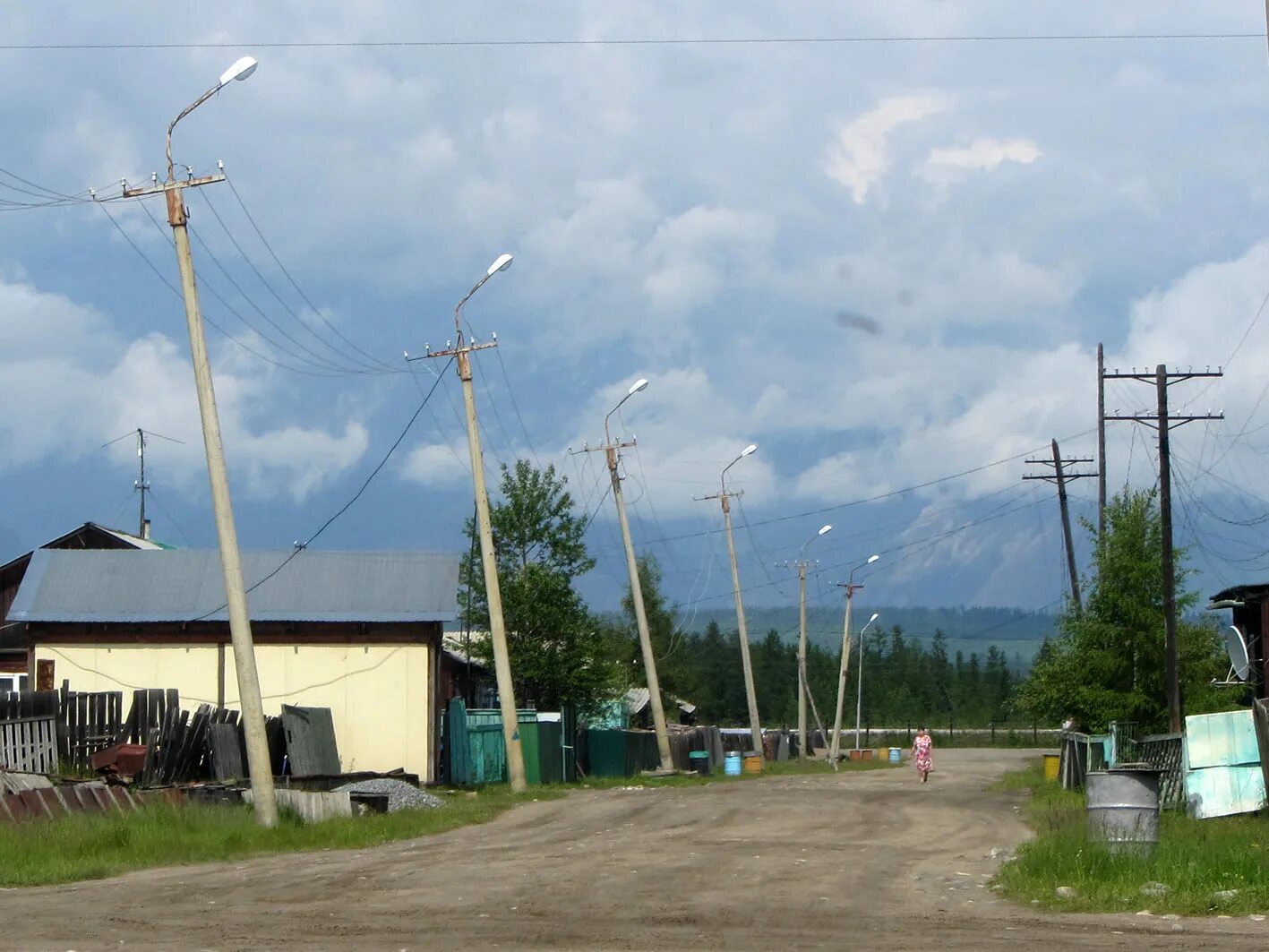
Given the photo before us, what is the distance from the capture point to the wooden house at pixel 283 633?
3412cm

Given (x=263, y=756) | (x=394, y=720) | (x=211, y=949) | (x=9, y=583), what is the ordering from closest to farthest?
(x=211, y=949)
(x=263, y=756)
(x=394, y=720)
(x=9, y=583)

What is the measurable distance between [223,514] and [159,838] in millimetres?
4497

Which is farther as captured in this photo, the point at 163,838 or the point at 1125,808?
the point at 163,838

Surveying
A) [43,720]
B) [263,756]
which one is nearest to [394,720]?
[43,720]

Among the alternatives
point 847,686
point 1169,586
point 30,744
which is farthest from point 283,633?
point 847,686

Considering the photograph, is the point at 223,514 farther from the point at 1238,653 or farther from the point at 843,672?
the point at 843,672

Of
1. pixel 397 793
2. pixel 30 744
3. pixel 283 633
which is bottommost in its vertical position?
pixel 397 793

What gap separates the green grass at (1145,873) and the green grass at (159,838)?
852cm

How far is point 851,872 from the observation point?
611 inches

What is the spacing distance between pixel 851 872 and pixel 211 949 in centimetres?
723

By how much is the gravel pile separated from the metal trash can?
1153 centimetres

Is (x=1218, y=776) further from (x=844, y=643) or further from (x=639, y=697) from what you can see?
(x=639, y=697)

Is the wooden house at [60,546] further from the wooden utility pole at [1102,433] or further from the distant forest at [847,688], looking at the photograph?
the distant forest at [847,688]

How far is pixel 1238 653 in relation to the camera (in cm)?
3253
